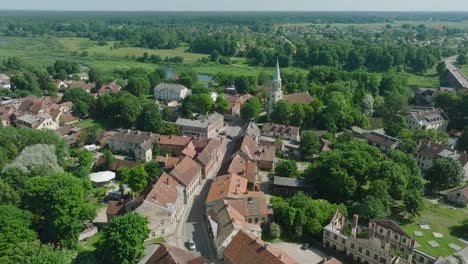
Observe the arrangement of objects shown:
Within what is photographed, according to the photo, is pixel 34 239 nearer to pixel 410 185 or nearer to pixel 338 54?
pixel 410 185

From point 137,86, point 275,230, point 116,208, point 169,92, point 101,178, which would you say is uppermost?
point 137,86

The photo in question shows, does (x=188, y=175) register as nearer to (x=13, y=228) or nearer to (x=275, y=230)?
(x=275, y=230)

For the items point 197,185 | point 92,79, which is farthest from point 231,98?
point 92,79

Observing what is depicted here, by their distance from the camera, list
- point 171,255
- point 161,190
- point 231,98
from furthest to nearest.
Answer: point 231,98 < point 161,190 < point 171,255

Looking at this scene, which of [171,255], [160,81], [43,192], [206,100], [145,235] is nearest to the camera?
[171,255]

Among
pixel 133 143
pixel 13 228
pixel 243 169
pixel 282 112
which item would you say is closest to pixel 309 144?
pixel 282 112

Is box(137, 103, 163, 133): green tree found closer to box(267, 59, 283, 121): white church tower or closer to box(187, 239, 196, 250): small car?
box(267, 59, 283, 121): white church tower
